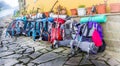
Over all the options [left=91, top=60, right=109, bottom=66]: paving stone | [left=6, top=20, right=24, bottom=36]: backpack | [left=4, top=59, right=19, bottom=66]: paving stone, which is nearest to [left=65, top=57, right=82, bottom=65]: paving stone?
[left=91, top=60, right=109, bottom=66]: paving stone

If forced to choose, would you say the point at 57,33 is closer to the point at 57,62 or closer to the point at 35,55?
the point at 35,55

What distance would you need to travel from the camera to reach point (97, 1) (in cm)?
647

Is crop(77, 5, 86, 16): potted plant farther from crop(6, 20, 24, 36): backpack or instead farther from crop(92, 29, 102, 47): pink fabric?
crop(6, 20, 24, 36): backpack

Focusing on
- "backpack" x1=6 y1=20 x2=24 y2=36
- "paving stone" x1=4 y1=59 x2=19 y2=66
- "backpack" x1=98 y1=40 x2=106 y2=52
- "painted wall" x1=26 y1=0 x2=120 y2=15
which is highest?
"painted wall" x1=26 y1=0 x2=120 y2=15

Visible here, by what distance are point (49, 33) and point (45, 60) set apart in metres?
2.29

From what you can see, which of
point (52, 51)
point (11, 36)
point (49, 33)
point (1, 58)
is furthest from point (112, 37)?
point (11, 36)

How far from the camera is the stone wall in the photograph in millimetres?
5504

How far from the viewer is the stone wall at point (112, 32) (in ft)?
18.1

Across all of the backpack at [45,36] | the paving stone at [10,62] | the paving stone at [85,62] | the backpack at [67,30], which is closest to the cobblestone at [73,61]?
the paving stone at [85,62]

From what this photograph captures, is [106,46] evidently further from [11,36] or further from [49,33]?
[11,36]

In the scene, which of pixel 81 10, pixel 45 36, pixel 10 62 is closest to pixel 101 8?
pixel 81 10

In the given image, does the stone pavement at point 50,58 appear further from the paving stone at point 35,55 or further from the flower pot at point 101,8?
the flower pot at point 101,8

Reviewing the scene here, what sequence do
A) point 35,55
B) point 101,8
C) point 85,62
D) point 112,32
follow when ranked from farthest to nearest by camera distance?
point 101,8 < point 35,55 < point 112,32 < point 85,62

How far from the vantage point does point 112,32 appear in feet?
18.7
